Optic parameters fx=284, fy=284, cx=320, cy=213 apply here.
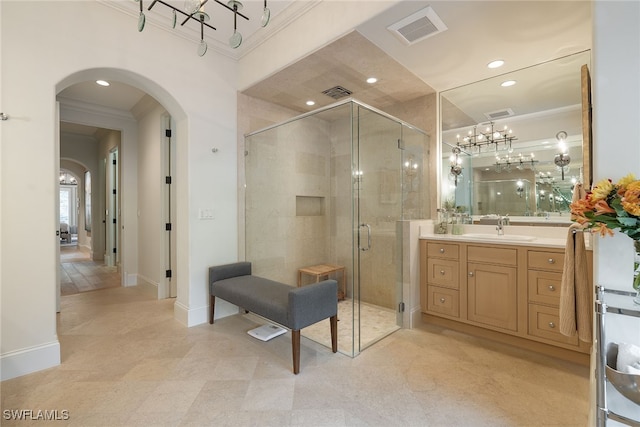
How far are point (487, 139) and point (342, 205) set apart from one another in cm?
187

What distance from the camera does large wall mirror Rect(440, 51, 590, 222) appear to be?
2688 mm

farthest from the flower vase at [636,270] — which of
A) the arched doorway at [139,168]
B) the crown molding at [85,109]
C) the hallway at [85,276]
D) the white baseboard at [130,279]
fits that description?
the crown molding at [85,109]

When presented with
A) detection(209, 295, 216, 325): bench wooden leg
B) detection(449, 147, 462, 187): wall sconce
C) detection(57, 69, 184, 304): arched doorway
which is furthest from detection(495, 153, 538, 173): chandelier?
detection(57, 69, 184, 304): arched doorway

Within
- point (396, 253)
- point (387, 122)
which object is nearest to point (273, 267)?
point (396, 253)

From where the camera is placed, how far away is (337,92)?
348 centimetres

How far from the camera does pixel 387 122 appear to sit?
3.07 m

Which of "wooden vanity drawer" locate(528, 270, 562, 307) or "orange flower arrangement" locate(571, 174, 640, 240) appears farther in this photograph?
"wooden vanity drawer" locate(528, 270, 562, 307)

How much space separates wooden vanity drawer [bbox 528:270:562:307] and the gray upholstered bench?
65.6 inches

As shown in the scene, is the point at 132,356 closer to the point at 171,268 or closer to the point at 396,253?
the point at 171,268

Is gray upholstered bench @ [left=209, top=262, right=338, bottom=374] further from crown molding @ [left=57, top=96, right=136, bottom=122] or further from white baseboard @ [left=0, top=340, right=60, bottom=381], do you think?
crown molding @ [left=57, top=96, right=136, bottom=122]

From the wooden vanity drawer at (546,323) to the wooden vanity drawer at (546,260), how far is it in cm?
33

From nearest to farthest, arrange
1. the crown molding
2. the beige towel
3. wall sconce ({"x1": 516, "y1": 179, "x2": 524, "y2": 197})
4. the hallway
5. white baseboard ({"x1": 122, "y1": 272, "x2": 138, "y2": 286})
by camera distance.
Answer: the beige towel → wall sconce ({"x1": 516, "y1": 179, "x2": 524, "y2": 197}) → the crown molding → the hallway → white baseboard ({"x1": 122, "y1": 272, "x2": 138, "y2": 286})

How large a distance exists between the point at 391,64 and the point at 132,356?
3536 mm

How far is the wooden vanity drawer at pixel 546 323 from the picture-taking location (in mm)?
2283
